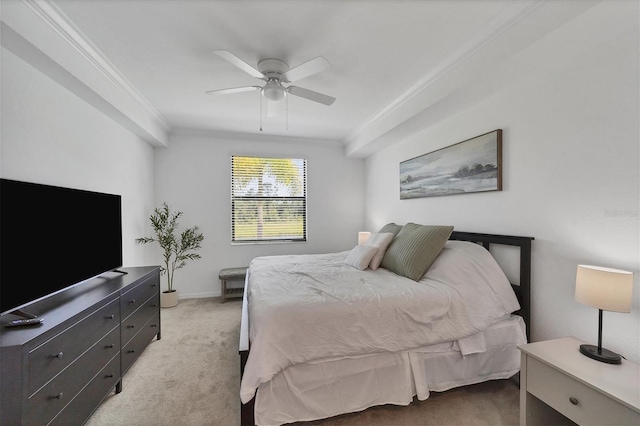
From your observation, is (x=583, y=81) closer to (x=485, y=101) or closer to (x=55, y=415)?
(x=485, y=101)

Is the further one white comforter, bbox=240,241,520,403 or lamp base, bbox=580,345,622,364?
white comforter, bbox=240,241,520,403

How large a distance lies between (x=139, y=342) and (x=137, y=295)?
417 millimetres

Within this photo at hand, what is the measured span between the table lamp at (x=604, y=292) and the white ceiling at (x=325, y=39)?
4.64ft

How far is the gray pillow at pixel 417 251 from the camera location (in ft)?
7.56

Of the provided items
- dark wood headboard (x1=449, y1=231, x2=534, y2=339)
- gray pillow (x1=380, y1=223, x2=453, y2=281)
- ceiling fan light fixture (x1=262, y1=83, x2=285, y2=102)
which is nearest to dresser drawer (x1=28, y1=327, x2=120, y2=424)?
ceiling fan light fixture (x1=262, y1=83, x2=285, y2=102)

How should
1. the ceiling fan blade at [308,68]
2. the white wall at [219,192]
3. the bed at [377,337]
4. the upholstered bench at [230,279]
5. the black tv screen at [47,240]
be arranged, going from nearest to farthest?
the black tv screen at [47,240] < the bed at [377,337] < the ceiling fan blade at [308,68] < the upholstered bench at [230,279] < the white wall at [219,192]

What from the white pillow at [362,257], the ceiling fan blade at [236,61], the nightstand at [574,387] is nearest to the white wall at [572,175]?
the nightstand at [574,387]

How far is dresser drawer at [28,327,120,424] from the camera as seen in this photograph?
125cm

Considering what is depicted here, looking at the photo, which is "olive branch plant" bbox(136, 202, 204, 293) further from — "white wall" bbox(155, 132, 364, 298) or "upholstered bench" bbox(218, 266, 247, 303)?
"upholstered bench" bbox(218, 266, 247, 303)

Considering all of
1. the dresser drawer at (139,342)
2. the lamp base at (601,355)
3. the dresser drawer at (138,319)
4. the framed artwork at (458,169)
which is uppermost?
the framed artwork at (458,169)

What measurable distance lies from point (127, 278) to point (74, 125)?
4.58 ft

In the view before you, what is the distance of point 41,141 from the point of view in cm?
196

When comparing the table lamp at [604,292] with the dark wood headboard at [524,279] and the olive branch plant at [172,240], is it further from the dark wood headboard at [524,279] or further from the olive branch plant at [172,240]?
the olive branch plant at [172,240]

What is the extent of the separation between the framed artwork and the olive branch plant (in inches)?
125
